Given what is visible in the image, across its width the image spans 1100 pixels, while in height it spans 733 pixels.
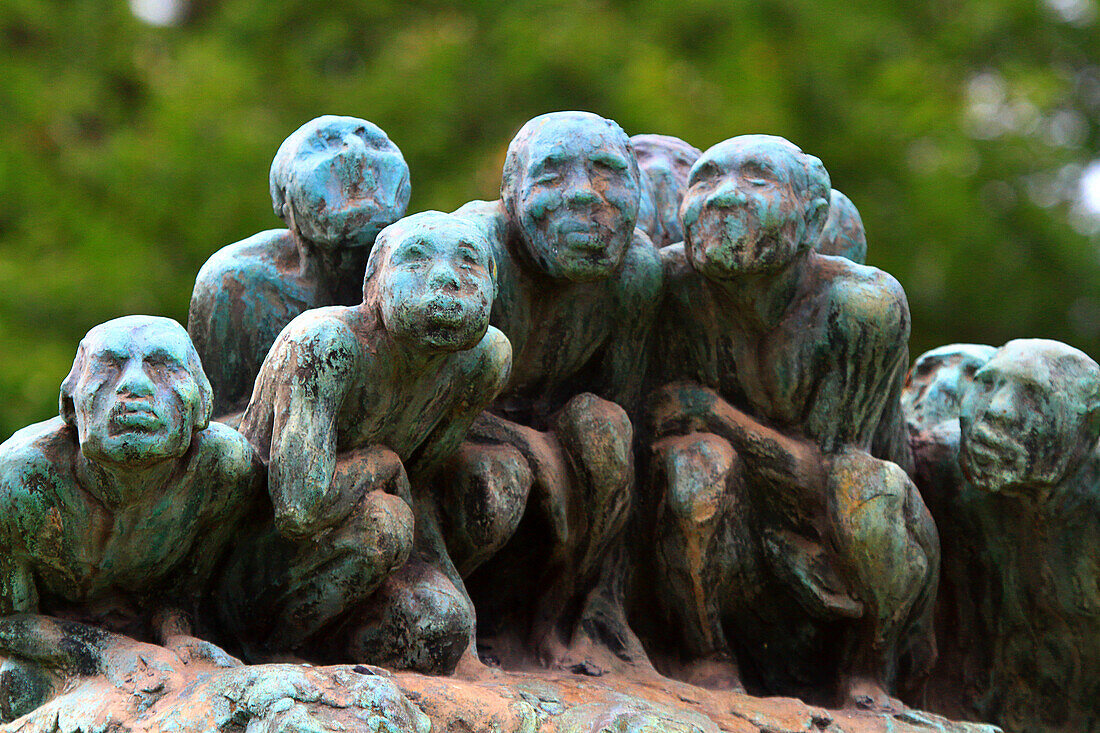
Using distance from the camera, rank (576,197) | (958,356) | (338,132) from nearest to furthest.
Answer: (576,197) < (338,132) < (958,356)

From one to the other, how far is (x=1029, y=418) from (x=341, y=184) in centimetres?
176

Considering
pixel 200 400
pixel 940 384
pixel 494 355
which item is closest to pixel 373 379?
pixel 494 355

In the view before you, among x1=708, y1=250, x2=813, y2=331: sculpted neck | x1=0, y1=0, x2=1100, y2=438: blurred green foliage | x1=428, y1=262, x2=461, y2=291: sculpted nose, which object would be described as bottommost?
x1=428, y1=262, x2=461, y2=291: sculpted nose

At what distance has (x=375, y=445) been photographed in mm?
3703

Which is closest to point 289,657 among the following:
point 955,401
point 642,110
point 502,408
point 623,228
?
point 502,408

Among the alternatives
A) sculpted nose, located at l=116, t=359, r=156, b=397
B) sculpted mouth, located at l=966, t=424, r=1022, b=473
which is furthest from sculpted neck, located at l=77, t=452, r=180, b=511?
sculpted mouth, located at l=966, t=424, r=1022, b=473

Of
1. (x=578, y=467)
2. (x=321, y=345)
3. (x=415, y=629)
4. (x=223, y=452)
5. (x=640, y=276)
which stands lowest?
(x=415, y=629)

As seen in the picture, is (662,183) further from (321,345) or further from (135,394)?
(135,394)

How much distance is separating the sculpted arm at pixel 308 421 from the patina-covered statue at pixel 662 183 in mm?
1225

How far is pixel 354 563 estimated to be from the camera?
11.9 feet

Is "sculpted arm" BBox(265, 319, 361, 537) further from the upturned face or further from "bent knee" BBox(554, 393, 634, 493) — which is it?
"bent knee" BBox(554, 393, 634, 493)

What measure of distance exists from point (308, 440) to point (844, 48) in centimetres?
647

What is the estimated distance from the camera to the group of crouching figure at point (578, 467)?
11.5ft

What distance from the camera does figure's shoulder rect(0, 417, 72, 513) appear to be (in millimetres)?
3361
